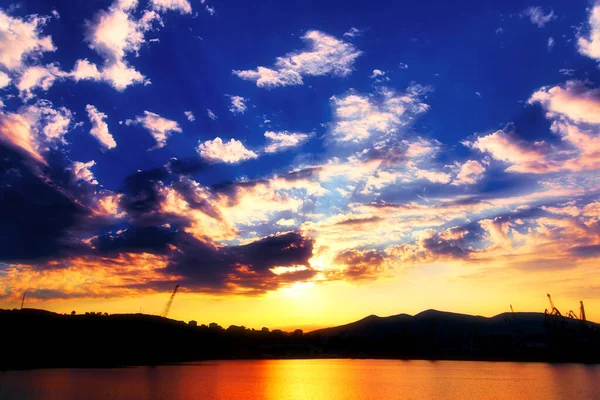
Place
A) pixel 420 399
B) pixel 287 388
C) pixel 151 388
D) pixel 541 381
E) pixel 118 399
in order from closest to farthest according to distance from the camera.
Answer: pixel 118 399
pixel 420 399
pixel 151 388
pixel 287 388
pixel 541 381

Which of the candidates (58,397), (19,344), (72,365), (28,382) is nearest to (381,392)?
(58,397)

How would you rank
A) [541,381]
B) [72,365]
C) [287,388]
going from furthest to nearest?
1. [72,365]
2. [541,381]
3. [287,388]

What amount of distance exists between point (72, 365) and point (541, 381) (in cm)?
15939

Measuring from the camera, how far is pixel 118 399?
75688mm

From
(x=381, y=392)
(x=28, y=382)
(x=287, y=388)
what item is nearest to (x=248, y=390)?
(x=287, y=388)

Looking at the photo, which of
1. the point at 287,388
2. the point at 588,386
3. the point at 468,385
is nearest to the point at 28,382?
the point at 287,388

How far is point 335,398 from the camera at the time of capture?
86.9 m

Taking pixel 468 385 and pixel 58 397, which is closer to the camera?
pixel 58 397

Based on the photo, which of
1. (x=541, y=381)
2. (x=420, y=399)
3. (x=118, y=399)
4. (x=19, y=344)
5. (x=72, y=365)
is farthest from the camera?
(x=19, y=344)

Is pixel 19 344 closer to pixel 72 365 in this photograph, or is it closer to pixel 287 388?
pixel 72 365

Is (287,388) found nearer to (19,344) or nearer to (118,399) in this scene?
(118,399)

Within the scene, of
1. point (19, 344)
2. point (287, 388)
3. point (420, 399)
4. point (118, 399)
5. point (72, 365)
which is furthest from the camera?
point (19, 344)

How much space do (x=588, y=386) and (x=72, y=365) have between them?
16753cm

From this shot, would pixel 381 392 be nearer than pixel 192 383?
Yes
